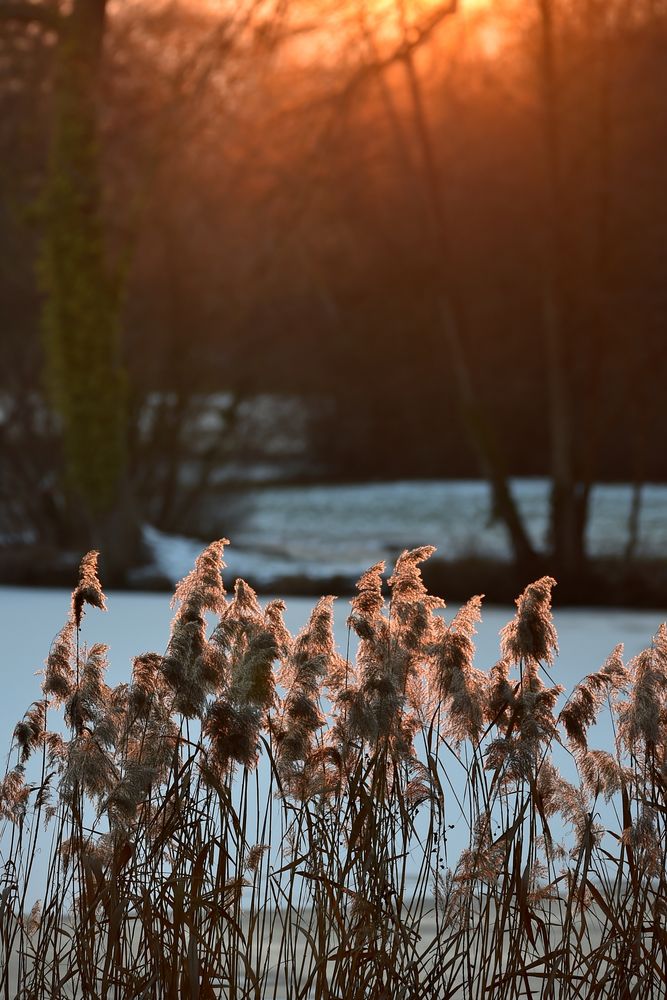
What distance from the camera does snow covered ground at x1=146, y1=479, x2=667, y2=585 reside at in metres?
7.60

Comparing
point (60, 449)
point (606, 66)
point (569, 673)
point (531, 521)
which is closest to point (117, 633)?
point (569, 673)

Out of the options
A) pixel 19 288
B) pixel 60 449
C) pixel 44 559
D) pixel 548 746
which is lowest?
pixel 548 746

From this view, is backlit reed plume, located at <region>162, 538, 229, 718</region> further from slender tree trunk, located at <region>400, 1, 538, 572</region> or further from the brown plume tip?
slender tree trunk, located at <region>400, 1, 538, 572</region>

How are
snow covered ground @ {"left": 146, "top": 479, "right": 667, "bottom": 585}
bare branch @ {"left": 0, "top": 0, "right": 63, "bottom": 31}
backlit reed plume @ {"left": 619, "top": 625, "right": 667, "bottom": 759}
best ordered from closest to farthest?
1. backlit reed plume @ {"left": 619, "top": 625, "right": 667, "bottom": 759}
2. bare branch @ {"left": 0, "top": 0, "right": 63, "bottom": 31}
3. snow covered ground @ {"left": 146, "top": 479, "right": 667, "bottom": 585}

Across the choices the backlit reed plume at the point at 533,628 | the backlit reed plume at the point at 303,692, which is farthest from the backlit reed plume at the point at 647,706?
the backlit reed plume at the point at 303,692

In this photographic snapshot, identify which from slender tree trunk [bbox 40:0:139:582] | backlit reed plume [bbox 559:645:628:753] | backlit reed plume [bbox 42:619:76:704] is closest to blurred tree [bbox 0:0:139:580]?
slender tree trunk [bbox 40:0:139:582]

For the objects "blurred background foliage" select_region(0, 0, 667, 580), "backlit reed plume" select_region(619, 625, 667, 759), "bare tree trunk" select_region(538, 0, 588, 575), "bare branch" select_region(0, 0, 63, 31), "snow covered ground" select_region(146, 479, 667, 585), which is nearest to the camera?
"backlit reed plume" select_region(619, 625, 667, 759)

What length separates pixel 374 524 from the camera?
1012 cm

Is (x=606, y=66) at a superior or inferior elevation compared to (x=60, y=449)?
superior

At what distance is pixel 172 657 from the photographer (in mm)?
1560

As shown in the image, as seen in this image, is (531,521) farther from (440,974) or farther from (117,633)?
(440,974)

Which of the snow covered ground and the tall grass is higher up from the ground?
the snow covered ground

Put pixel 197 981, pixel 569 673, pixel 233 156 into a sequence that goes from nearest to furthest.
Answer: pixel 197 981, pixel 569 673, pixel 233 156

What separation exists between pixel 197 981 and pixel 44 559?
642cm
